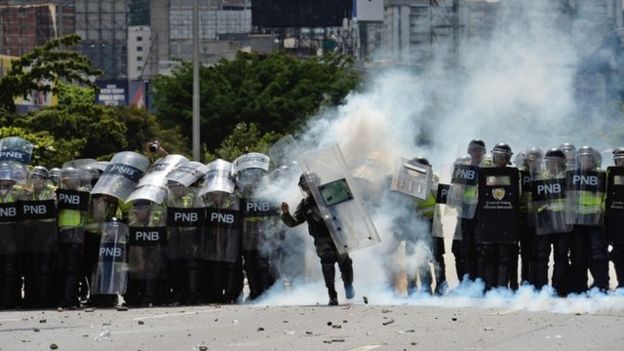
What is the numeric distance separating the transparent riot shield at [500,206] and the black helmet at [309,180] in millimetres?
2103

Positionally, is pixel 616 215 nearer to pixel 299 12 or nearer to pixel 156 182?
pixel 156 182

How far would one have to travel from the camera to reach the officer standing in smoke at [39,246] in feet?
60.1

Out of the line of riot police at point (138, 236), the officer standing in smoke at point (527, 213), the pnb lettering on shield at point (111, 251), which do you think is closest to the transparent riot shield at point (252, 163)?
the line of riot police at point (138, 236)

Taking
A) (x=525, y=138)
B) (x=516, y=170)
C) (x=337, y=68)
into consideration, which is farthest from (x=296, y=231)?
(x=337, y=68)

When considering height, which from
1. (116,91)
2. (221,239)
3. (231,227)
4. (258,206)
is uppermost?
(258,206)

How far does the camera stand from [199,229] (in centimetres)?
1850

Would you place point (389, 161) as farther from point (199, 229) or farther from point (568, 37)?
point (568, 37)

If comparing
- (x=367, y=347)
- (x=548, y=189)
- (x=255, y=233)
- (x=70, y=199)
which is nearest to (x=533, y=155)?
(x=548, y=189)

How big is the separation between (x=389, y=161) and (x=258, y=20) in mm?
79026

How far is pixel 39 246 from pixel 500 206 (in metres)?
5.64

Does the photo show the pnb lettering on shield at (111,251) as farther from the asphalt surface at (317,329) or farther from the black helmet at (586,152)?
the black helmet at (586,152)

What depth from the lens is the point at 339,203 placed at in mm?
17531

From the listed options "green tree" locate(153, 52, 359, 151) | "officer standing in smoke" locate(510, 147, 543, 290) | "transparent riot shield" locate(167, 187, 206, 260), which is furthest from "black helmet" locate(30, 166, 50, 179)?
"green tree" locate(153, 52, 359, 151)

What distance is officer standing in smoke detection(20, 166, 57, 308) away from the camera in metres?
18.3
